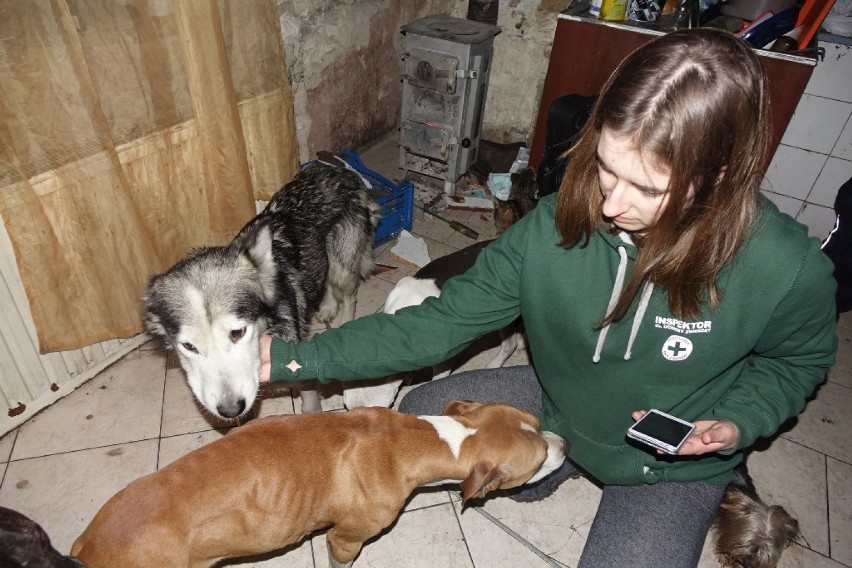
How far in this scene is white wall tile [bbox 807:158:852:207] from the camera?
14.1 ft

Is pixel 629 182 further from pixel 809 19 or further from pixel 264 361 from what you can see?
pixel 809 19

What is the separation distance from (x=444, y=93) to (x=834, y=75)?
3365mm

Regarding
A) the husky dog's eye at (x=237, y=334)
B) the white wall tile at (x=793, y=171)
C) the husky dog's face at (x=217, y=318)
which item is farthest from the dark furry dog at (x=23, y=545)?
the white wall tile at (x=793, y=171)

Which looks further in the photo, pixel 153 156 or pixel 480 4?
pixel 480 4

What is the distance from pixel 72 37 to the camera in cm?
206

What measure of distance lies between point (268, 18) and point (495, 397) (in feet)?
9.08

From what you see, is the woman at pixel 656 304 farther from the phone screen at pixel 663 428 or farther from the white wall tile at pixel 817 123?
the white wall tile at pixel 817 123

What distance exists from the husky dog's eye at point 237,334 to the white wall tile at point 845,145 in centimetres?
516

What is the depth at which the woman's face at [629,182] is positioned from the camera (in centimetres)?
119

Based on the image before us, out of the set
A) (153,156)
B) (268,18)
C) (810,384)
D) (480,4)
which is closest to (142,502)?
(153,156)

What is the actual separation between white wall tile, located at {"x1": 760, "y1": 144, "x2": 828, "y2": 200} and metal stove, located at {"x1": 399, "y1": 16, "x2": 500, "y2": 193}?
9.33 feet

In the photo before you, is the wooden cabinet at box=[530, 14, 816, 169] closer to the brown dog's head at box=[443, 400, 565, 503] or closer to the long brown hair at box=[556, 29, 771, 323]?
the long brown hair at box=[556, 29, 771, 323]

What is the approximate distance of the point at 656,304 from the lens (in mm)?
1534

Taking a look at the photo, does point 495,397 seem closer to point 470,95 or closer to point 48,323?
point 48,323
